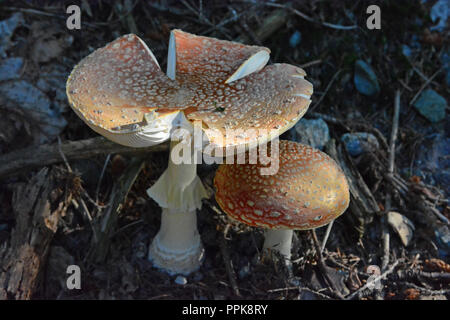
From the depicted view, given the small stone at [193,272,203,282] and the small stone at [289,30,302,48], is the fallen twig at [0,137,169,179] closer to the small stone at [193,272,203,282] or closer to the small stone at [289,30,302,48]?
the small stone at [193,272,203,282]

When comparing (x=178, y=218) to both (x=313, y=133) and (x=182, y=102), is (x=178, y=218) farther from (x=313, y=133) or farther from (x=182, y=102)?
(x=313, y=133)

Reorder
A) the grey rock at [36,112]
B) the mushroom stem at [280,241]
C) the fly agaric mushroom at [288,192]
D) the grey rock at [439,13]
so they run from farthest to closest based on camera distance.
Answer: the grey rock at [439,13], the grey rock at [36,112], the mushroom stem at [280,241], the fly agaric mushroom at [288,192]

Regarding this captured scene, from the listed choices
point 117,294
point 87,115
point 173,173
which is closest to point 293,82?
point 173,173

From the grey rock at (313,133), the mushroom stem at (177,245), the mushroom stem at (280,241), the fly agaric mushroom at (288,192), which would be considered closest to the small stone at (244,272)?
the mushroom stem at (280,241)

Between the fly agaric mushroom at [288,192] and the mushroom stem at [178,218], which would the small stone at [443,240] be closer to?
the fly agaric mushroom at [288,192]

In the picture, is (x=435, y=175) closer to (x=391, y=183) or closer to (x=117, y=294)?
(x=391, y=183)

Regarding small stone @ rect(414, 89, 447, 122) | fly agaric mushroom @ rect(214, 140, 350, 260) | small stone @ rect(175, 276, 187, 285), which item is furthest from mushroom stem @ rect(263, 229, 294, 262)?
small stone @ rect(414, 89, 447, 122)
